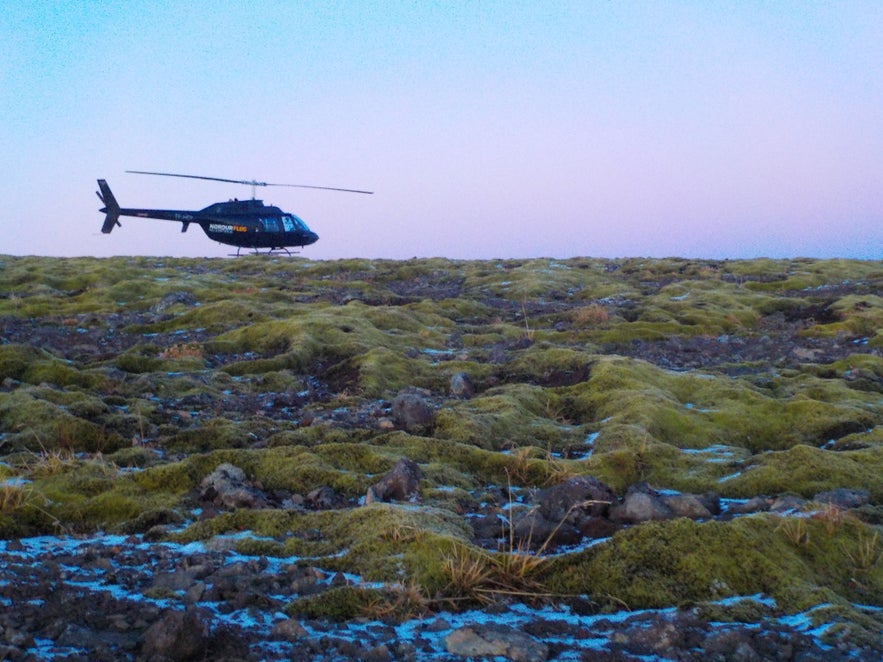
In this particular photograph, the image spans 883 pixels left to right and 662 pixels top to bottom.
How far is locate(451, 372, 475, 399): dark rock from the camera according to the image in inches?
508

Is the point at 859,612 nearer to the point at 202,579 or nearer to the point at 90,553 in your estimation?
→ the point at 202,579

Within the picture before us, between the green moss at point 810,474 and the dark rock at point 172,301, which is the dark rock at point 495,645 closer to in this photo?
the green moss at point 810,474

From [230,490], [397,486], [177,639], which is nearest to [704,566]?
[397,486]

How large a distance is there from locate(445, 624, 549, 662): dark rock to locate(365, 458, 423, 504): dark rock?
2992 millimetres

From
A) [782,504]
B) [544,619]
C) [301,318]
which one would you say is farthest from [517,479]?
[301,318]

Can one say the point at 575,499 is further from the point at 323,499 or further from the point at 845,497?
the point at 845,497

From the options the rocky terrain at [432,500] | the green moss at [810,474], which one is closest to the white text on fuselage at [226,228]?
the rocky terrain at [432,500]

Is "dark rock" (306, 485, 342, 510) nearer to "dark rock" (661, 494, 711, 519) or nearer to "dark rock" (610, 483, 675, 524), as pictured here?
"dark rock" (610, 483, 675, 524)

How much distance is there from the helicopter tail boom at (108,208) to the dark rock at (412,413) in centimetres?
4068

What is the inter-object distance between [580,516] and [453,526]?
1.20 metres

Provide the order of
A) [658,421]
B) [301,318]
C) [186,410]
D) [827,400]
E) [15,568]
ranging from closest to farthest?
[15,568], [658,421], [186,410], [827,400], [301,318]

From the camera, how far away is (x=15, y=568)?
533 centimetres

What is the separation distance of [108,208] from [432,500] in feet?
146

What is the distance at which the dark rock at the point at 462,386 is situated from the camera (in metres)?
12.9
